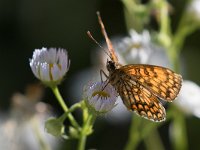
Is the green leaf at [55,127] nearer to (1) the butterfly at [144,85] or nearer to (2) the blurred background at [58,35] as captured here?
(1) the butterfly at [144,85]

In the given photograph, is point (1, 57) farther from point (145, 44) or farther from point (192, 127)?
point (145, 44)

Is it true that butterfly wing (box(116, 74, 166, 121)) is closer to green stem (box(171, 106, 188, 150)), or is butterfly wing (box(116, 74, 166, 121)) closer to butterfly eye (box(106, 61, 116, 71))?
butterfly eye (box(106, 61, 116, 71))

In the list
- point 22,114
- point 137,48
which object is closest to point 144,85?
point 137,48

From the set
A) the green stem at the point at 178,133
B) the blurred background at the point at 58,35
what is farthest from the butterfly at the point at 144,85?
the blurred background at the point at 58,35

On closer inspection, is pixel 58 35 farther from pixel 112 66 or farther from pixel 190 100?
pixel 112 66

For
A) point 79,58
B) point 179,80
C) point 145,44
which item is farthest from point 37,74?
point 79,58
